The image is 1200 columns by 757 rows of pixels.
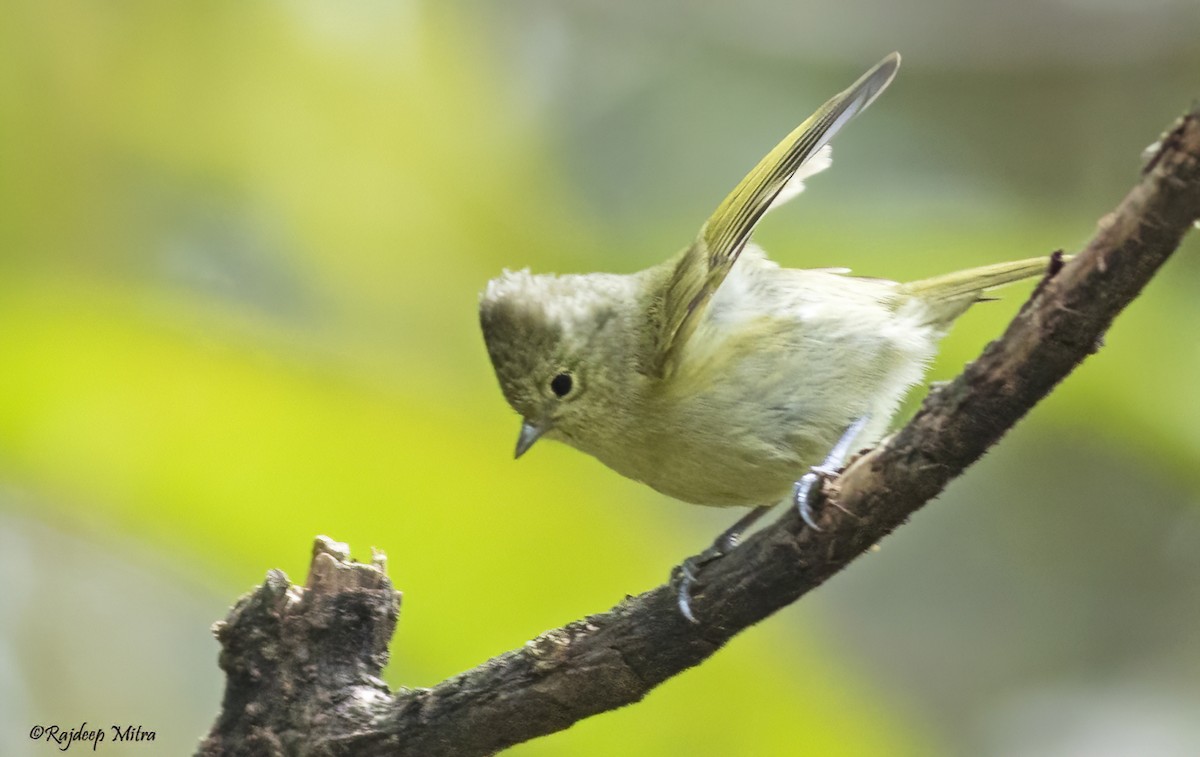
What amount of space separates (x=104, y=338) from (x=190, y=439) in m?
0.28

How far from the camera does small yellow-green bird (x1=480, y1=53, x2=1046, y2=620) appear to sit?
2225mm

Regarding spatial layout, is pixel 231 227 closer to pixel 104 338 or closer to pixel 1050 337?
pixel 104 338

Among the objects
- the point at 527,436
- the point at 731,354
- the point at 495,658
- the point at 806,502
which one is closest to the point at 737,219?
the point at 731,354

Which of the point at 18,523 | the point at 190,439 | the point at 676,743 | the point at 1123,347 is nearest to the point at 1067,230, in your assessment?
the point at 1123,347

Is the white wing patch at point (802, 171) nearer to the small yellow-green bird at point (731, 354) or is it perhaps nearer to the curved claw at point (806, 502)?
the small yellow-green bird at point (731, 354)

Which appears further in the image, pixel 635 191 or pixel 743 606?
pixel 635 191

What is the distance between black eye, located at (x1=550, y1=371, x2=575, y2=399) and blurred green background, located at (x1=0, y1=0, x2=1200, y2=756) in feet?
1.13

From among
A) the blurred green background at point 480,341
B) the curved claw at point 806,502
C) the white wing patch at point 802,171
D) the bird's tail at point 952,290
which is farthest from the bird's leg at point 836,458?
the blurred green background at point 480,341

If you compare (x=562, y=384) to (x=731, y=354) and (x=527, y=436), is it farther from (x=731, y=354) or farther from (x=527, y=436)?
(x=731, y=354)

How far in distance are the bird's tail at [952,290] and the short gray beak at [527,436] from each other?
2.89ft

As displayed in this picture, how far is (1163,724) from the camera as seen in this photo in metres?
3.90

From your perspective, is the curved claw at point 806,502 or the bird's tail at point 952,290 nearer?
the curved claw at point 806,502

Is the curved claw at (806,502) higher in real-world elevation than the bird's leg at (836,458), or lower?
lower

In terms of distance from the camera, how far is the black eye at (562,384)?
2.38 meters
